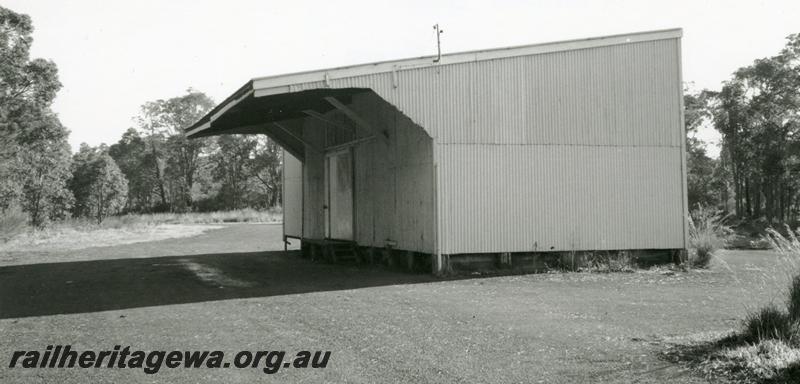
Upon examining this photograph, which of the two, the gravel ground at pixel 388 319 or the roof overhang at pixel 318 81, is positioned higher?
the roof overhang at pixel 318 81

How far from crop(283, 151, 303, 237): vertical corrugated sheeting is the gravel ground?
6769 millimetres

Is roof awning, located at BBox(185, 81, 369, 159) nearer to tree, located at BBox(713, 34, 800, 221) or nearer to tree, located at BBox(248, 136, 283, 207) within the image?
tree, located at BBox(713, 34, 800, 221)

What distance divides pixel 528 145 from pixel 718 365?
8432 mm

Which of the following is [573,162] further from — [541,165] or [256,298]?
[256,298]

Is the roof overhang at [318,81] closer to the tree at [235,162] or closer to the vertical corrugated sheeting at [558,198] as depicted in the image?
the vertical corrugated sheeting at [558,198]

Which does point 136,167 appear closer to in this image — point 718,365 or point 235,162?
point 235,162

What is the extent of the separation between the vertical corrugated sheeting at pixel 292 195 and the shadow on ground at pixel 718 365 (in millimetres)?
15666

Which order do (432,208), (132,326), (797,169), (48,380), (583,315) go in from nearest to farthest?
(48,380) < (132,326) < (583,315) < (432,208) < (797,169)

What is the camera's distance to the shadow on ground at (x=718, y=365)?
5215 mm

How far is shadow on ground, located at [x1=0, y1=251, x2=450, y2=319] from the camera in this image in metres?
10.4

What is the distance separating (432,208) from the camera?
13391 millimetres

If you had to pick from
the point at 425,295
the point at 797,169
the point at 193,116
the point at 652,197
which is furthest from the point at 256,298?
the point at 193,116

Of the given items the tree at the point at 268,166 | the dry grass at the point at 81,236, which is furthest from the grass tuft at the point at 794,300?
the tree at the point at 268,166

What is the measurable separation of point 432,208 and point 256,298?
4.15m
